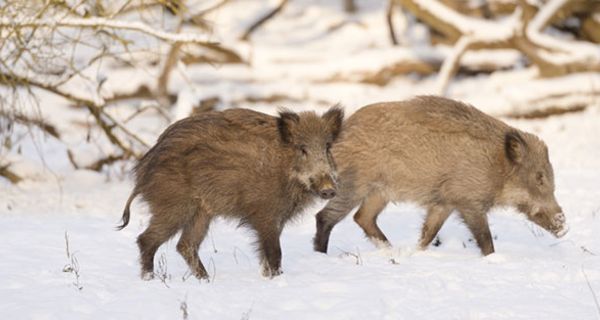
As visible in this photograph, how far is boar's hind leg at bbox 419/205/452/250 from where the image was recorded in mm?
7680

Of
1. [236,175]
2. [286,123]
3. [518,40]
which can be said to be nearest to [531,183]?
[286,123]

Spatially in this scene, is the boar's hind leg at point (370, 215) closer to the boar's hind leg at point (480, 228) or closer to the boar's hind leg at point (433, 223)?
the boar's hind leg at point (433, 223)

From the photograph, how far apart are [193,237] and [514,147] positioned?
8.50ft

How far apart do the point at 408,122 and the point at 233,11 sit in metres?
12.5

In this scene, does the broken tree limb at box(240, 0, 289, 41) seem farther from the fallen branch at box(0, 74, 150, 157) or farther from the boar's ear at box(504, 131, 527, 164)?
the boar's ear at box(504, 131, 527, 164)

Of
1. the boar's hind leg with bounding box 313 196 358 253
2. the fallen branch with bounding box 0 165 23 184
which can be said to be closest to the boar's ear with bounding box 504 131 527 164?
the boar's hind leg with bounding box 313 196 358 253

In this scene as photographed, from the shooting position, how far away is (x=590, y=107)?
14602mm

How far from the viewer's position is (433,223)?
305 inches

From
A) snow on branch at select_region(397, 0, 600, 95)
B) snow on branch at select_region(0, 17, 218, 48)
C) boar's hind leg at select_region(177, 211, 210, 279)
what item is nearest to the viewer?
boar's hind leg at select_region(177, 211, 210, 279)

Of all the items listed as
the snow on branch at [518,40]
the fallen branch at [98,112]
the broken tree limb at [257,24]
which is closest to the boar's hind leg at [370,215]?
the fallen branch at [98,112]

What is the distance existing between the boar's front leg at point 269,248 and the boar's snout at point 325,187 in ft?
1.22

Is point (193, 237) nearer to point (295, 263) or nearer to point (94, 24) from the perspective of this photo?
point (295, 263)

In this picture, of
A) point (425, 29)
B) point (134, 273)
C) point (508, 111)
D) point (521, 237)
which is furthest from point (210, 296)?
point (425, 29)

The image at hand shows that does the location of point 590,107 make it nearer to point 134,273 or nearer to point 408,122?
point 408,122
